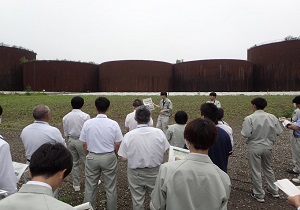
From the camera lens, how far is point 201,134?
2.07 meters

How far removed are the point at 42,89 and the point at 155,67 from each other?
12.4 meters

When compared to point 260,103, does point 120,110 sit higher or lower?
lower

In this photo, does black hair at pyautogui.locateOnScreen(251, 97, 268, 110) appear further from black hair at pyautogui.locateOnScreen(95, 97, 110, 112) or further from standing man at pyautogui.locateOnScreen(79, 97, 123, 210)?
black hair at pyautogui.locateOnScreen(95, 97, 110, 112)

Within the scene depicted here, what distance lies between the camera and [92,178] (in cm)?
384

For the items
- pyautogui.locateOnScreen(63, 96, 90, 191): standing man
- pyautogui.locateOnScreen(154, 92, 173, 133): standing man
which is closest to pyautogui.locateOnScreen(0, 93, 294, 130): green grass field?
pyautogui.locateOnScreen(154, 92, 173, 133): standing man

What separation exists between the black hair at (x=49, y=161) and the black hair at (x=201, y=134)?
0.93 metres

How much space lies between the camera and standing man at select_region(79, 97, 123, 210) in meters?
3.78

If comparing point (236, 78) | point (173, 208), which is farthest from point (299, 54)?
point (173, 208)

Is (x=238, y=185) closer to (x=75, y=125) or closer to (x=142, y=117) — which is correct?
(x=142, y=117)

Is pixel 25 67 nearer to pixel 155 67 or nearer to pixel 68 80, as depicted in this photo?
pixel 68 80

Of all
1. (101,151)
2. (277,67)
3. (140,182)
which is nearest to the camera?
(140,182)

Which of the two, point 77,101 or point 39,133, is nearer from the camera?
point 39,133

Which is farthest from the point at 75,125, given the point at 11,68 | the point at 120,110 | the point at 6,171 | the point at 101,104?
the point at 11,68

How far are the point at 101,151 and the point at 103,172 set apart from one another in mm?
318
